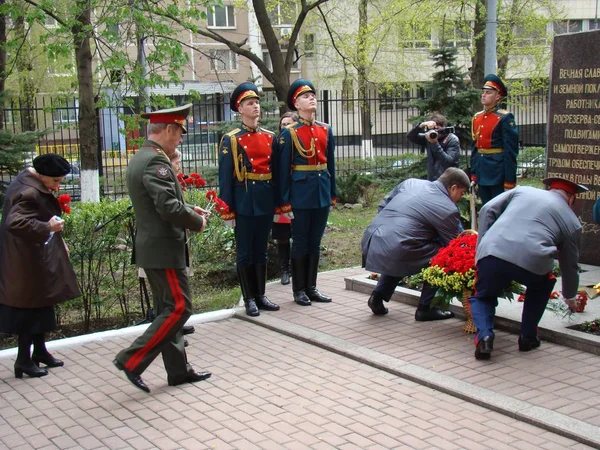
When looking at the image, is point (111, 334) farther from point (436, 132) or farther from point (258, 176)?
point (436, 132)

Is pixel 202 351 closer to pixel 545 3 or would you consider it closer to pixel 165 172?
pixel 165 172

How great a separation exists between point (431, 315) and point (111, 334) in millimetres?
2937

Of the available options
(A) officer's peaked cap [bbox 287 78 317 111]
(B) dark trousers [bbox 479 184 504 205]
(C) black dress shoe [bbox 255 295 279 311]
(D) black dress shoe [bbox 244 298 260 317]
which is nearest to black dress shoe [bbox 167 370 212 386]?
(D) black dress shoe [bbox 244 298 260 317]

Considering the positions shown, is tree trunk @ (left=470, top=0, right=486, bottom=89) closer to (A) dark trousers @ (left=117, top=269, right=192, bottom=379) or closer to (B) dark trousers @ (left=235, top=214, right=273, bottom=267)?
(B) dark trousers @ (left=235, top=214, right=273, bottom=267)

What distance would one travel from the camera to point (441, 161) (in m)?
9.40

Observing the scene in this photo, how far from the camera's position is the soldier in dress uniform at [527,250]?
5707mm

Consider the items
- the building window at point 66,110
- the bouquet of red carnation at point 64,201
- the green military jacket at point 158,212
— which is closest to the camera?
the green military jacket at point 158,212

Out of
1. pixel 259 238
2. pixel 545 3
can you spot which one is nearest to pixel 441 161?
pixel 259 238

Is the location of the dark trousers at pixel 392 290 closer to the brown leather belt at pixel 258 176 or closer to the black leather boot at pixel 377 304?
the black leather boot at pixel 377 304

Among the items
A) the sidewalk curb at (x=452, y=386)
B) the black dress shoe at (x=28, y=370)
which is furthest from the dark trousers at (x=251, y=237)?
the black dress shoe at (x=28, y=370)

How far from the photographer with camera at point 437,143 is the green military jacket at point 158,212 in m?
4.43

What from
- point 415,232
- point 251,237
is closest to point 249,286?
point 251,237

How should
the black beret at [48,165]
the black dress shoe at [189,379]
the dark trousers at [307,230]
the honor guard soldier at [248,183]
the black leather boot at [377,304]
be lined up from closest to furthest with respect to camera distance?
the black dress shoe at [189,379] → the black beret at [48,165] → the black leather boot at [377,304] → the honor guard soldier at [248,183] → the dark trousers at [307,230]

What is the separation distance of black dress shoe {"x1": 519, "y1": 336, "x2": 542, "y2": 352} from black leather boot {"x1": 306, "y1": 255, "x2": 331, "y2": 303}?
238cm
